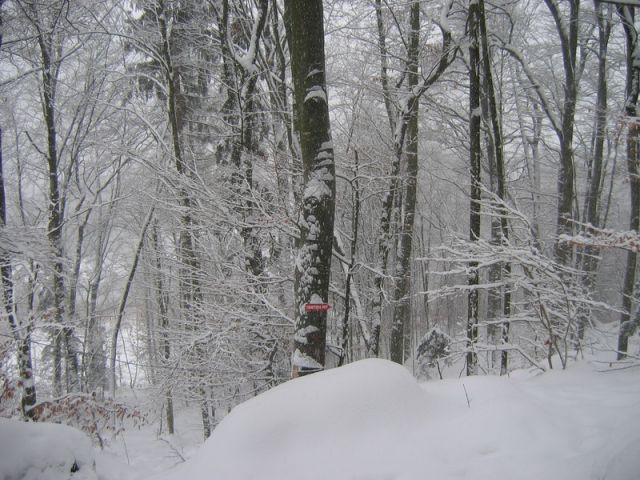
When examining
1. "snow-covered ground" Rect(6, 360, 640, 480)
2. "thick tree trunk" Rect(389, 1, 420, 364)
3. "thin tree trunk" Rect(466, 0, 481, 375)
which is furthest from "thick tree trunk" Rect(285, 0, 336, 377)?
"thick tree trunk" Rect(389, 1, 420, 364)

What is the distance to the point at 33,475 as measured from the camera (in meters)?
2.47

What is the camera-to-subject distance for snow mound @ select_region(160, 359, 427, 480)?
1.88 metres

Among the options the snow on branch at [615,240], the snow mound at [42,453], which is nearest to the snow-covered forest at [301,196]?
the snow on branch at [615,240]

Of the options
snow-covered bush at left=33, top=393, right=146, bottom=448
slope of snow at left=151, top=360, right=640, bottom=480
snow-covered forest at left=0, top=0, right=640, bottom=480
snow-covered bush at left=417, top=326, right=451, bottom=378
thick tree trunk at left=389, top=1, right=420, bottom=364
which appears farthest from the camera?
snow-covered bush at left=417, top=326, right=451, bottom=378

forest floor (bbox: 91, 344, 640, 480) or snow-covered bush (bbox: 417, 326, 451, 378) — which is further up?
forest floor (bbox: 91, 344, 640, 480)

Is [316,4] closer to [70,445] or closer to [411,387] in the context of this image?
[411,387]

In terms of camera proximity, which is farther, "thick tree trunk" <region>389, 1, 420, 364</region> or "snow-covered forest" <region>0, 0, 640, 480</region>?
"thick tree trunk" <region>389, 1, 420, 364</region>

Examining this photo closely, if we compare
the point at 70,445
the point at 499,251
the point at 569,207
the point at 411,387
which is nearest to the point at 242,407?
the point at 411,387

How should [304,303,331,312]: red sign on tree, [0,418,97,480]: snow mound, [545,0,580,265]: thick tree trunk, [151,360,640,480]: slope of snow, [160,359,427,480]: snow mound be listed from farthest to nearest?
1. [545,0,580,265]: thick tree trunk
2. [304,303,331,312]: red sign on tree
3. [0,418,97,480]: snow mound
4. [160,359,427,480]: snow mound
5. [151,360,640,480]: slope of snow

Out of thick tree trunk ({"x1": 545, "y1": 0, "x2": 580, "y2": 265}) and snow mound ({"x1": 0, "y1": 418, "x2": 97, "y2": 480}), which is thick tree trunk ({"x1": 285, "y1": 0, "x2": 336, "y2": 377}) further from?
thick tree trunk ({"x1": 545, "y1": 0, "x2": 580, "y2": 265})

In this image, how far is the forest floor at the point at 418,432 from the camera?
167cm

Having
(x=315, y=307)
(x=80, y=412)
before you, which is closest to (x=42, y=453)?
(x=315, y=307)

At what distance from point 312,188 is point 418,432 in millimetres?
2609

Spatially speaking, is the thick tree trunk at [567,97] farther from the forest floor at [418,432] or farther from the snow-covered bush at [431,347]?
the forest floor at [418,432]
